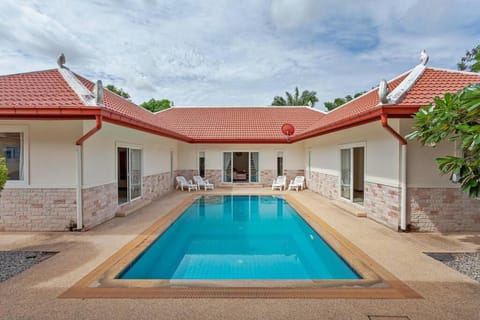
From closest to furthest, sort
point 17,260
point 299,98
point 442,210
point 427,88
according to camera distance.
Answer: point 17,260, point 442,210, point 427,88, point 299,98

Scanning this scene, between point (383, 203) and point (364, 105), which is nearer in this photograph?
point (383, 203)

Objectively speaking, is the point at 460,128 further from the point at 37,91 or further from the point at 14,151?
the point at 37,91

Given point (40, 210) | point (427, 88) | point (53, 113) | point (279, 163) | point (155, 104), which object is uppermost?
point (155, 104)

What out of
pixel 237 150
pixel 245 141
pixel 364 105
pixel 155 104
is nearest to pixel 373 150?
pixel 364 105

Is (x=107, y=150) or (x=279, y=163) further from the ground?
(x=107, y=150)

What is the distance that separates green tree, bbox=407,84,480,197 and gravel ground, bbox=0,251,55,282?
8.16 m

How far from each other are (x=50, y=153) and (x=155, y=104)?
1669 inches

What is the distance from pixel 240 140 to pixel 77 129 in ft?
40.9

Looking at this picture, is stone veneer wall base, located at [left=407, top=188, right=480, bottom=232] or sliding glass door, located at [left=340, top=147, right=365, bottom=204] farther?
sliding glass door, located at [left=340, top=147, right=365, bottom=204]

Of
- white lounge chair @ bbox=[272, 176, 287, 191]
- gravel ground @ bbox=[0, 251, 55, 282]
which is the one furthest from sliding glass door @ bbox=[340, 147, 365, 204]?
gravel ground @ bbox=[0, 251, 55, 282]

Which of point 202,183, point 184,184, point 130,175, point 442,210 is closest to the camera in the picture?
point 442,210

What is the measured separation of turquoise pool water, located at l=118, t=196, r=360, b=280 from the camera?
19.1 ft

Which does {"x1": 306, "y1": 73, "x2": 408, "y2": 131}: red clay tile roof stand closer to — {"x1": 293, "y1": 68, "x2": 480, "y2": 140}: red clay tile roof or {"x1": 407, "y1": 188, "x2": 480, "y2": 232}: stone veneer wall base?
{"x1": 293, "y1": 68, "x2": 480, "y2": 140}: red clay tile roof

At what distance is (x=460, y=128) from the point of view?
14.2ft
